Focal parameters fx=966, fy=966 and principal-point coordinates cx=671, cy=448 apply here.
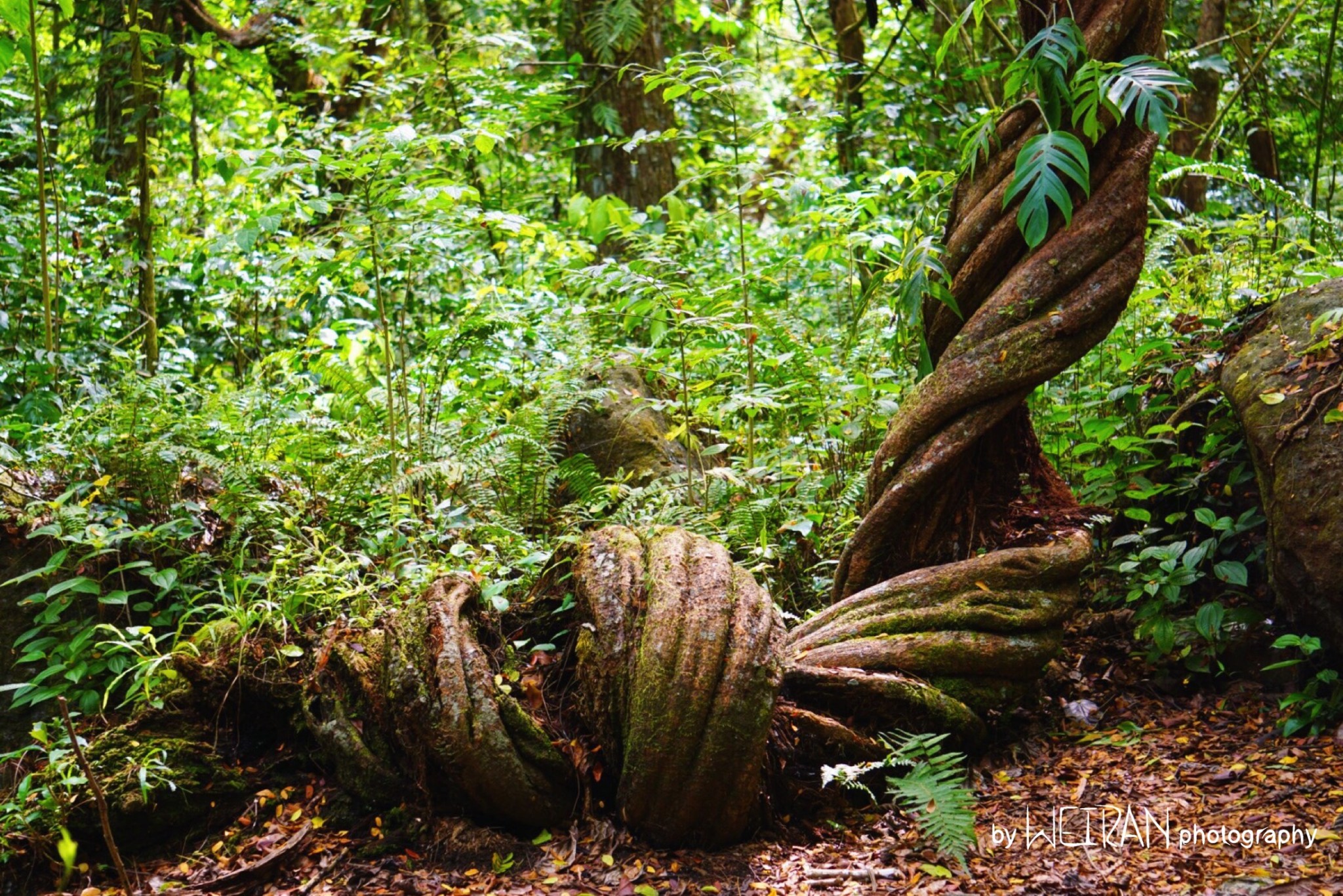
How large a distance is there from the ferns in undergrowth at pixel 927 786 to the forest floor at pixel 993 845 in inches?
2.9

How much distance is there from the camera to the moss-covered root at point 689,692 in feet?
7.73

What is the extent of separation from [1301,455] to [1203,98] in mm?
6342

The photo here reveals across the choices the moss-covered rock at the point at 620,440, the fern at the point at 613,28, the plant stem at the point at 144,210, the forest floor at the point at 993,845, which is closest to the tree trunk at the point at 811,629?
the forest floor at the point at 993,845

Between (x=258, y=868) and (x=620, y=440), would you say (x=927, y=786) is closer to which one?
(x=258, y=868)

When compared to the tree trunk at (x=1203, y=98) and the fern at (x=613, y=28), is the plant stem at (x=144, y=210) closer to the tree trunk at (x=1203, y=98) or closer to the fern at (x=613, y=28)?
the fern at (x=613, y=28)

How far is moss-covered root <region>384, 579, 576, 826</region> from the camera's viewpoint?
2.45 meters

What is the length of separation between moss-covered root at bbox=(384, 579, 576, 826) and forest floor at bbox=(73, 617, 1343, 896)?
0.09 m

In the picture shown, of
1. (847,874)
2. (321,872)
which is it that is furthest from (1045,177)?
(321,872)

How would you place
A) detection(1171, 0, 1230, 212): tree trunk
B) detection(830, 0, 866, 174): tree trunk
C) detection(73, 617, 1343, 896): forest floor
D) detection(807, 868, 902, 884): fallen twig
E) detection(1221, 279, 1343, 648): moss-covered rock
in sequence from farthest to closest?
detection(830, 0, 866, 174): tree trunk < detection(1171, 0, 1230, 212): tree trunk < detection(1221, 279, 1343, 648): moss-covered rock < detection(807, 868, 902, 884): fallen twig < detection(73, 617, 1343, 896): forest floor

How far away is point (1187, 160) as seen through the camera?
4879mm

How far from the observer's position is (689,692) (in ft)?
7.77

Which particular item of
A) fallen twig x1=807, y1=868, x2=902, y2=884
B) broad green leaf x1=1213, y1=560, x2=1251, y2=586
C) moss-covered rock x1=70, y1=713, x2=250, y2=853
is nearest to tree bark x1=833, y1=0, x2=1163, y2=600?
broad green leaf x1=1213, y1=560, x2=1251, y2=586

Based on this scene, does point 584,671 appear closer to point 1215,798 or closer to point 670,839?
point 670,839

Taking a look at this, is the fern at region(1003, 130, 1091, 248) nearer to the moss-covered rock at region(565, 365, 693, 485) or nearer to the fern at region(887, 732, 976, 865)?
the fern at region(887, 732, 976, 865)
